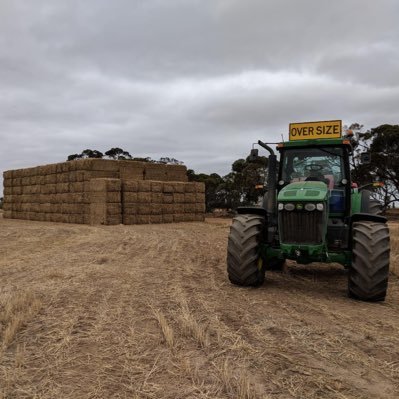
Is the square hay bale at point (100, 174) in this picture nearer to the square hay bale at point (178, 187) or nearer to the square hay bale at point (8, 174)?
the square hay bale at point (178, 187)

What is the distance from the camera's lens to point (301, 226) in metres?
6.33

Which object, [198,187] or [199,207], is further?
[199,207]

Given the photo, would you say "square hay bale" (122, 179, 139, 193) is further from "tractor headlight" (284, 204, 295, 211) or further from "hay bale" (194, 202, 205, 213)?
"tractor headlight" (284, 204, 295, 211)

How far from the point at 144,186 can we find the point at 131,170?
1.09 metres

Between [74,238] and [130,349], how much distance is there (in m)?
9.89

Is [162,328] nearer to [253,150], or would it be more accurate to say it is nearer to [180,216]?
[253,150]

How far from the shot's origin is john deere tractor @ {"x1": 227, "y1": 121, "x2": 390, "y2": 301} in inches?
242

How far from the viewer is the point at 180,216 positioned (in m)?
20.4

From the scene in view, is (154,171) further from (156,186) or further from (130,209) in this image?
(130,209)

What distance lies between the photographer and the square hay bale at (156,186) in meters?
19.2

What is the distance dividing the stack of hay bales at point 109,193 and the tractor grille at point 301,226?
39.1 ft

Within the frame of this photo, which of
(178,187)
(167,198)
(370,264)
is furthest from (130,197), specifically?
(370,264)

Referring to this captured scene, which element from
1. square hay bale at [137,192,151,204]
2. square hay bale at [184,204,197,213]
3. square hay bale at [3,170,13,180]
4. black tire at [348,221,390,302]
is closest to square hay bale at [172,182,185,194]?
square hay bale at [184,204,197,213]

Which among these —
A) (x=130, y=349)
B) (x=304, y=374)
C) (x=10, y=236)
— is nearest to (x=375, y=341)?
(x=304, y=374)
